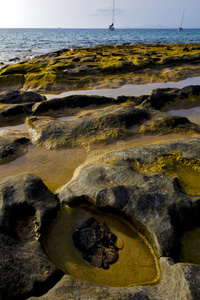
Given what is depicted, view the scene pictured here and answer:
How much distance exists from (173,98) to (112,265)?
922 cm

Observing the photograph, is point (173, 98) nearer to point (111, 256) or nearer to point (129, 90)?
point (129, 90)

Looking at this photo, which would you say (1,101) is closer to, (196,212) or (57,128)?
(57,128)

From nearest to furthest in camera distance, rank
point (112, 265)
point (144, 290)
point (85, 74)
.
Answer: point (144, 290)
point (112, 265)
point (85, 74)

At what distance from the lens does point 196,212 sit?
363cm

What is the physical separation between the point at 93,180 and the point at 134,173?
3.09 ft

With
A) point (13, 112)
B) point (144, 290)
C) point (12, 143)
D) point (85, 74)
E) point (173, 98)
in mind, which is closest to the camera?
point (144, 290)

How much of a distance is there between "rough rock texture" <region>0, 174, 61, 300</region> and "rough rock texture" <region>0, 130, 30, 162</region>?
2077 mm

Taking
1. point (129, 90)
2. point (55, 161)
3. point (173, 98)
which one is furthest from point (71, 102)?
point (173, 98)

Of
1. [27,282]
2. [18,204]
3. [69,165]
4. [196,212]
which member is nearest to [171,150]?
[196,212]

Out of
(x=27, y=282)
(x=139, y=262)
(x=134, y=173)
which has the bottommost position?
(x=139, y=262)

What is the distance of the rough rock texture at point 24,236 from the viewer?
257 cm

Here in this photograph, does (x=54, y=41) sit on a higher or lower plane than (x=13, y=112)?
higher

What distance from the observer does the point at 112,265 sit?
308 centimetres

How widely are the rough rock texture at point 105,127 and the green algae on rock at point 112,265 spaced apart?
333cm
